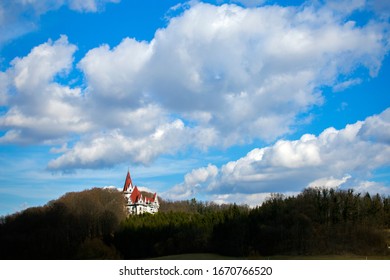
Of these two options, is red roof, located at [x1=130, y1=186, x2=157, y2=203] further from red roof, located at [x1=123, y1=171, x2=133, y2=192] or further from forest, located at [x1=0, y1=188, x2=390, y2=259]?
forest, located at [x1=0, y1=188, x2=390, y2=259]

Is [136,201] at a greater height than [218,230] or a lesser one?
greater

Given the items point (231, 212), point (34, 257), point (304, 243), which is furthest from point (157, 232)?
point (304, 243)

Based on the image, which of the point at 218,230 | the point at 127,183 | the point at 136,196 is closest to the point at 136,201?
the point at 136,196

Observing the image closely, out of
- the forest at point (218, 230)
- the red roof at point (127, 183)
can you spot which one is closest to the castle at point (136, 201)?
the red roof at point (127, 183)

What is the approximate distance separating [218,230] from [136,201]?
63497 mm

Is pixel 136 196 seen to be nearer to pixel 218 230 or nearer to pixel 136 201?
pixel 136 201

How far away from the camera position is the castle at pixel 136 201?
132 metres

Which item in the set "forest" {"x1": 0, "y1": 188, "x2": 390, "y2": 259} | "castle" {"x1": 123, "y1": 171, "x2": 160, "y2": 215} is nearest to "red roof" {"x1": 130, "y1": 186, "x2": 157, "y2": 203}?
"castle" {"x1": 123, "y1": 171, "x2": 160, "y2": 215}

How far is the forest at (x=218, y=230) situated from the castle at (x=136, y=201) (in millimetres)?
44027

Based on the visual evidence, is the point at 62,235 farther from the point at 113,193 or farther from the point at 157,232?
the point at 113,193

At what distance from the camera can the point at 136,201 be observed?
439ft
